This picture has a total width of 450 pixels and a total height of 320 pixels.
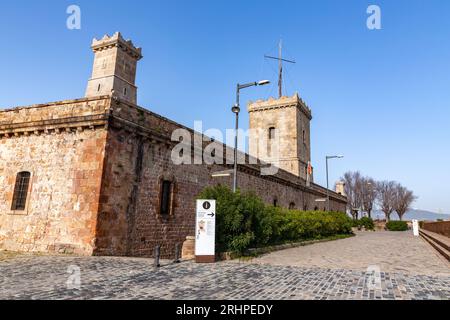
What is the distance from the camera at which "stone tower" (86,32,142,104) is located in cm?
2545

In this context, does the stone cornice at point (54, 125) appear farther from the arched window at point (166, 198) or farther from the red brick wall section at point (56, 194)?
the arched window at point (166, 198)

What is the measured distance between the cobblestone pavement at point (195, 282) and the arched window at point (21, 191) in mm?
3656

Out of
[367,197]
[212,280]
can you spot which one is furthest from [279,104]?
[367,197]

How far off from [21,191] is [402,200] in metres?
66.5

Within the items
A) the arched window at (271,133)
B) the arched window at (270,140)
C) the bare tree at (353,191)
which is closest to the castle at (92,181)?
the arched window at (270,140)

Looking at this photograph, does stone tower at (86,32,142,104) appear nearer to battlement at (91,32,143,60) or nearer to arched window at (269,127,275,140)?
battlement at (91,32,143,60)

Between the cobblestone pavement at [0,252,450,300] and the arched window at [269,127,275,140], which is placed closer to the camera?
the cobblestone pavement at [0,252,450,300]

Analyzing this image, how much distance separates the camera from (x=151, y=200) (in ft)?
40.4

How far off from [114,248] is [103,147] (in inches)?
140

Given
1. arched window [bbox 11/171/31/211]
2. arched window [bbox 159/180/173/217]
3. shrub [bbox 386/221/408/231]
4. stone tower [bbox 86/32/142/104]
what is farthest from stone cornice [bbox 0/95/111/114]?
shrub [bbox 386/221/408/231]

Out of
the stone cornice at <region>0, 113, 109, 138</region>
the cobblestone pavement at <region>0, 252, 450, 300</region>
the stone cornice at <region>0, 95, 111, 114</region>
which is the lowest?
the cobblestone pavement at <region>0, 252, 450, 300</region>

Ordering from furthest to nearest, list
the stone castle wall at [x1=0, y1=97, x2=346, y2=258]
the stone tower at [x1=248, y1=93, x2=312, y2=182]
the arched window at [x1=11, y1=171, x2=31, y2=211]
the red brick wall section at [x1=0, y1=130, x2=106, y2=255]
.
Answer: the stone tower at [x1=248, y1=93, x2=312, y2=182]
the arched window at [x1=11, y1=171, x2=31, y2=211]
the stone castle wall at [x1=0, y1=97, x2=346, y2=258]
the red brick wall section at [x1=0, y1=130, x2=106, y2=255]
